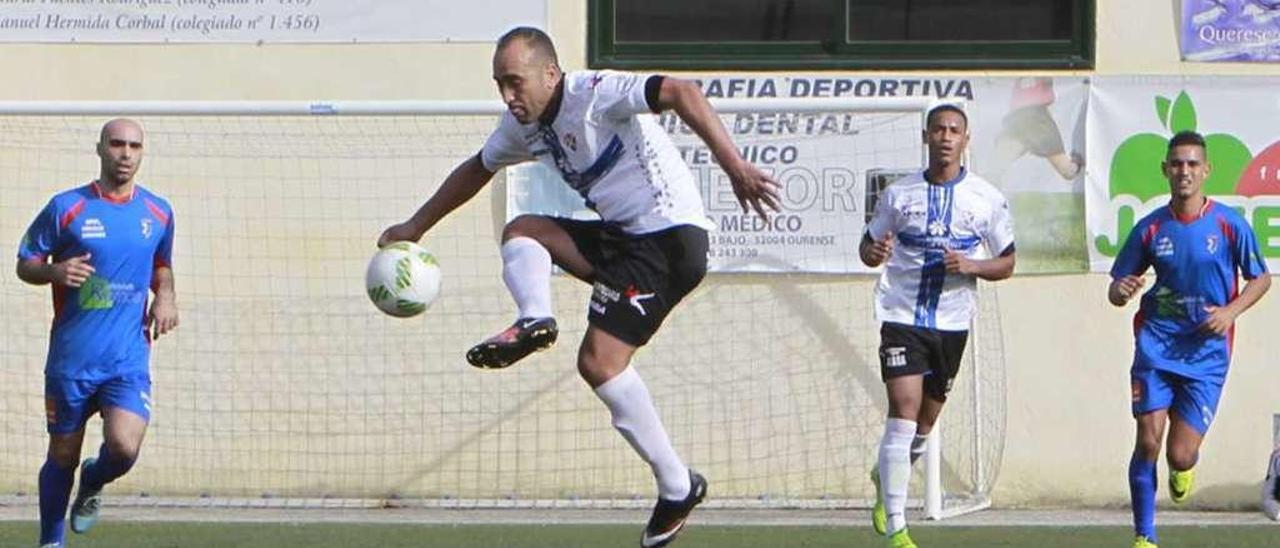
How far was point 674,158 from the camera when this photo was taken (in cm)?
782

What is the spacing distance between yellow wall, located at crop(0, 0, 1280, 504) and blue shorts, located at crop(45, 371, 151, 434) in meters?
3.53

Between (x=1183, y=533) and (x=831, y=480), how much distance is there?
2308 mm

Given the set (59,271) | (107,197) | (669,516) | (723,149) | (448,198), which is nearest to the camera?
(723,149)

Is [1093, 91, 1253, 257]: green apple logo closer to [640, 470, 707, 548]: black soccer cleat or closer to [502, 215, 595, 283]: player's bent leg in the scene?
[640, 470, 707, 548]: black soccer cleat

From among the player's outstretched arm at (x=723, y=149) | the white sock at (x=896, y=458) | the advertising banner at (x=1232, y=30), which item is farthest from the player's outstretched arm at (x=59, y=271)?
the advertising banner at (x=1232, y=30)

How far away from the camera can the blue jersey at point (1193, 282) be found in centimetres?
949

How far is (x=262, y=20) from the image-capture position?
12.6 metres

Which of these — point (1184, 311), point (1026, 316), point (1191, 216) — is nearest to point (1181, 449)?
point (1184, 311)

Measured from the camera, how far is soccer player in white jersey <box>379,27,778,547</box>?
24.9 ft

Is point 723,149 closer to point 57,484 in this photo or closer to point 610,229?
point 610,229

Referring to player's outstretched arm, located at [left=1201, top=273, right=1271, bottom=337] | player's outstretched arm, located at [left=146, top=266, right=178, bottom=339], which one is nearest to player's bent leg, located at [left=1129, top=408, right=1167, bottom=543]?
player's outstretched arm, located at [left=1201, top=273, right=1271, bottom=337]

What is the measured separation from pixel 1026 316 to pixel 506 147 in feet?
17.4

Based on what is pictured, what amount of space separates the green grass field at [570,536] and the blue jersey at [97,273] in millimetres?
977

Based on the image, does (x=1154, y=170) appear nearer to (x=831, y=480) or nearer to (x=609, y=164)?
(x=831, y=480)
